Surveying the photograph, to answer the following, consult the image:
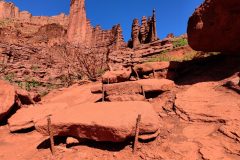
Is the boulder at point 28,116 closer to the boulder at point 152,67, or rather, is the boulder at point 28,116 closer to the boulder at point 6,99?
the boulder at point 6,99

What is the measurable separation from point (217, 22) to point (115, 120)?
5.44 m

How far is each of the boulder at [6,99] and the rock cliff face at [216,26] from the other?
27.7 ft

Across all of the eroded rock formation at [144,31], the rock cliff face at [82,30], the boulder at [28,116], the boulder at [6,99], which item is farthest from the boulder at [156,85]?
the rock cliff face at [82,30]

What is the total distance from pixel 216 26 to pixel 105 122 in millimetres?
5599

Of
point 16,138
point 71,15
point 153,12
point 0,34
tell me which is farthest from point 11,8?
point 16,138

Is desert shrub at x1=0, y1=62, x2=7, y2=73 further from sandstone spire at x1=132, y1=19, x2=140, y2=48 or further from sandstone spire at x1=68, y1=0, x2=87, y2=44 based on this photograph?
sandstone spire at x1=68, y1=0, x2=87, y2=44

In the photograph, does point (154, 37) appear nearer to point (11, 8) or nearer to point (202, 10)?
point (202, 10)

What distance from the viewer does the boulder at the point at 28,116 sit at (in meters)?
9.05

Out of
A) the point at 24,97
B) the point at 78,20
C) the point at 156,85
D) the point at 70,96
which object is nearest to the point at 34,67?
the point at 70,96

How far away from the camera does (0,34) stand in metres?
41.5

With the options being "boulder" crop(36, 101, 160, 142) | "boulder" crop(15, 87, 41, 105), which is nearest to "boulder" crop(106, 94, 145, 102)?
"boulder" crop(36, 101, 160, 142)

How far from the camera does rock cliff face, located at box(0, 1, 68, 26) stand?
78188 millimetres

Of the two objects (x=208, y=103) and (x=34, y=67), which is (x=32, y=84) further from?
(x=208, y=103)

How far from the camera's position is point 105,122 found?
532 centimetres
